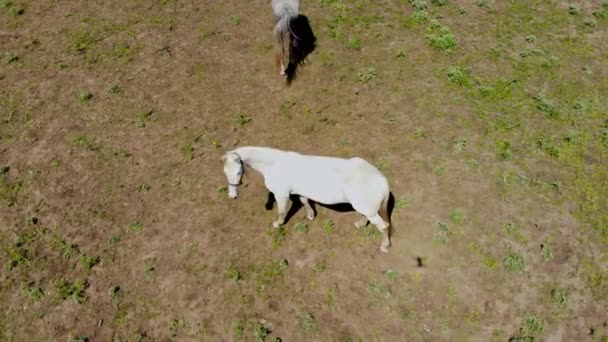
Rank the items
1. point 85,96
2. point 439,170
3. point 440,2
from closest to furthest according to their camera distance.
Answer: point 439,170 → point 85,96 → point 440,2

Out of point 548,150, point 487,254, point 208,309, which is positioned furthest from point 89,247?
point 548,150

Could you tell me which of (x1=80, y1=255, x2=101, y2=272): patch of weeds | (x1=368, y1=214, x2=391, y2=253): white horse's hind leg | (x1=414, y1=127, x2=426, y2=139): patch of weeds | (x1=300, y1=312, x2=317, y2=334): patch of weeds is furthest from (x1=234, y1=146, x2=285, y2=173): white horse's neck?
(x1=414, y1=127, x2=426, y2=139): patch of weeds

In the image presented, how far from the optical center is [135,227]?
A: 8.98 m

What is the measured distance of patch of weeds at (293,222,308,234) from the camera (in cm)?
878

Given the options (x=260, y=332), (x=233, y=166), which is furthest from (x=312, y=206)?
(x=260, y=332)

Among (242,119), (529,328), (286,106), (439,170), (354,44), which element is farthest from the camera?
(354,44)

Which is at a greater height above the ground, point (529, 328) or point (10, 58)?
point (10, 58)

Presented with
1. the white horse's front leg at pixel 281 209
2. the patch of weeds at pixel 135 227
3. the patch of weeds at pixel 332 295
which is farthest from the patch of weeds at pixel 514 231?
the patch of weeds at pixel 135 227

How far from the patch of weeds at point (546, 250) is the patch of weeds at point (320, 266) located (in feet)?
13.6

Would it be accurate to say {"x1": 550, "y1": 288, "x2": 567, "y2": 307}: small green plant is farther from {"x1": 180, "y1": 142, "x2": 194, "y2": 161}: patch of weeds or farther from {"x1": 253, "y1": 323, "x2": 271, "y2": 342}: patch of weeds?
{"x1": 180, "y1": 142, "x2": 194, "y2": 161}: patch of weeds

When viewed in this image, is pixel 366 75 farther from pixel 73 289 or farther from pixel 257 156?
pixel 73 289

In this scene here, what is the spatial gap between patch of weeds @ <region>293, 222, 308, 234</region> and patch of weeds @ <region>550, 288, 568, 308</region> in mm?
4624

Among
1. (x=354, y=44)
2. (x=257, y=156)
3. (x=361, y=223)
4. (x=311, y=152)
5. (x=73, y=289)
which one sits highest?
(x=257, y=156)

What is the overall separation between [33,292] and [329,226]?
5.67 metres
